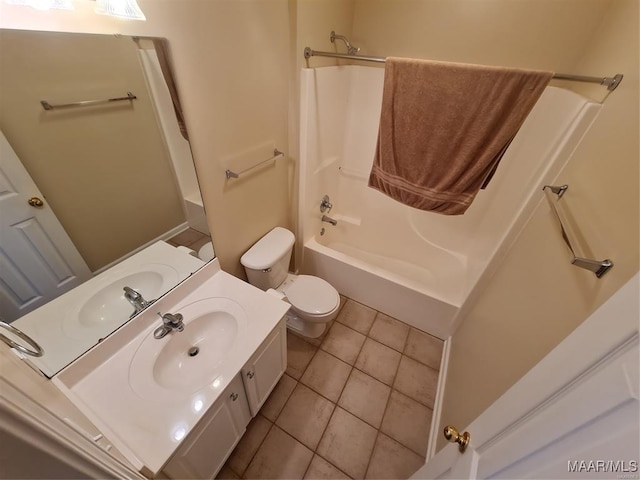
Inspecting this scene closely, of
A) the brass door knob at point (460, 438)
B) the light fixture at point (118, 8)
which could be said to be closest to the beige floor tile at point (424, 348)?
the brass door knob at point (460, 438)

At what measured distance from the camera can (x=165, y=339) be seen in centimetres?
104

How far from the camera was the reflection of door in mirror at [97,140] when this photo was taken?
0.68m

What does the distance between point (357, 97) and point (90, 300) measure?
6.82ft

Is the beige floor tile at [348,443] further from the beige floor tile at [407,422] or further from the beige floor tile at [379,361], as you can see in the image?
the beige floor tile at [379,361]

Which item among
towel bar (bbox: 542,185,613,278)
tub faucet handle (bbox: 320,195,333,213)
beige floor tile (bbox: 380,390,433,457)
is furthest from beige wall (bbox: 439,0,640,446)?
tub faucet handle (bbox: 320,195,333,213)

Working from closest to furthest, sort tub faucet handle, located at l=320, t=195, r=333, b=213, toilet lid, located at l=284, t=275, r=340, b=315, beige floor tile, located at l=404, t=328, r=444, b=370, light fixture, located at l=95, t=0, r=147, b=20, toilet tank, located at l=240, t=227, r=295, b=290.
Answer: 1. light fixture, located at l=95, t=0, r=147, b=20
2. toilet tank, located at l=240, t=227, r=295, b=290
3. toilet lid, located at l=284, t=275, r=340, b=315
4. beige floor tile, located at l=404, t=328, r=444, b=370
5. tub faucet handle, located at l=320, t=195, r=333, b=213

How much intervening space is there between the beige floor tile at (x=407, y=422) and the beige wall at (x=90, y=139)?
5.10 feet

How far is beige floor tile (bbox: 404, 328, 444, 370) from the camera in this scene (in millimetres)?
1743

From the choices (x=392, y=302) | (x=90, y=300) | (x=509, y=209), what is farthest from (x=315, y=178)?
(x=90, y=300)

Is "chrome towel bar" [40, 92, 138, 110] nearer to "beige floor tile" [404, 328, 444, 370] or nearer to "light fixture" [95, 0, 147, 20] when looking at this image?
"light fixture" [95, 0, 147, 20]

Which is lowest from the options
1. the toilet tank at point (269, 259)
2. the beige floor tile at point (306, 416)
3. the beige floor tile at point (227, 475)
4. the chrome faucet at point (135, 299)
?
the beige floor tile at point (227, 475)

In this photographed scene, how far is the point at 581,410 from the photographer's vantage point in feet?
1.22

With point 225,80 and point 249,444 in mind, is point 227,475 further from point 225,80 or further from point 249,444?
point 225,80

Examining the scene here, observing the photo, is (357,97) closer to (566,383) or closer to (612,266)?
(612,266)
